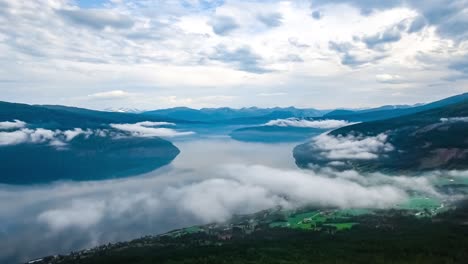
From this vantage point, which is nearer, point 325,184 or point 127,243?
point 127,243

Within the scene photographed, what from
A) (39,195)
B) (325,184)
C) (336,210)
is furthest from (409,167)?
(39,195)

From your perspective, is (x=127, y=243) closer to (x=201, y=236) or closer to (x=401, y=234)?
(x=201, y=236)

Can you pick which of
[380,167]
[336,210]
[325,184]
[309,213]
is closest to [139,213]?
[309,213]

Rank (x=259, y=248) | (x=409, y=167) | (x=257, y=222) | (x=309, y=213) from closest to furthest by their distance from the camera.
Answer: (x=259, y=248) → (x=257, y=222) → (x=309, y=213) → (x=409, y=167)

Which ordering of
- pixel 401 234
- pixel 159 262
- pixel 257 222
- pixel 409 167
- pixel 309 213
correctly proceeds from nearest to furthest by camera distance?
1. pixel 159 262
2. pixel 401 234
3. pixel 257 222
4. pixel 309 213
5. pixel 409 167

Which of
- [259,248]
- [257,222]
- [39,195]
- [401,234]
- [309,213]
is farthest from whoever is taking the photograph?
[39,195]

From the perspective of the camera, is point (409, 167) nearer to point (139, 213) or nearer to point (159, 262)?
point (139, 213)

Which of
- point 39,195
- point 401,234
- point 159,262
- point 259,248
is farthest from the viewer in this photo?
point 39,195

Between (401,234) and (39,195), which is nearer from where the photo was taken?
(401,234)
